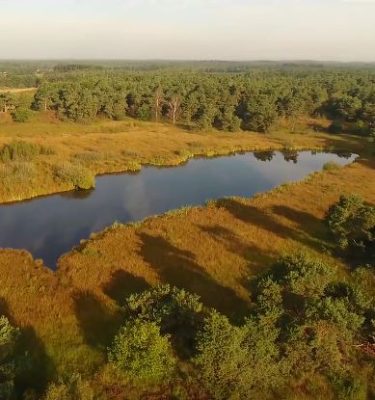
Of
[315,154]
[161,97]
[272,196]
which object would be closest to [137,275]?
[272,196]

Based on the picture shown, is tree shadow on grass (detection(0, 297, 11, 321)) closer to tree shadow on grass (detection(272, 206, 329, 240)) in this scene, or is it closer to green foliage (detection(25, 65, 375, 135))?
tree shadow on grass (detection(272, 206, 329, 240))

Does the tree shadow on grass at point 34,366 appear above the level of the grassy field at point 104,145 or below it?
above

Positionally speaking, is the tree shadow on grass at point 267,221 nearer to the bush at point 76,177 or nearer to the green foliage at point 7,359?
the bush at point 76,177

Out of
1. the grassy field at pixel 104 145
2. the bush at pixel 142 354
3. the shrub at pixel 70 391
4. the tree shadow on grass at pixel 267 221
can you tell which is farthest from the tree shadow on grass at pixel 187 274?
the grassy field at pixel 104 145

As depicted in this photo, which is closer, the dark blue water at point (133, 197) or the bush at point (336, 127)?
the dark blue water at point (133, 197)

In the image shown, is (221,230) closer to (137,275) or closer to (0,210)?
(137,275)

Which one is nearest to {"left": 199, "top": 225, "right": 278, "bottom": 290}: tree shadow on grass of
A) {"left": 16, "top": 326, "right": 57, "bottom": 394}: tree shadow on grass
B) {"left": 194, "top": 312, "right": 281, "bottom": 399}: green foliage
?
{"left": 194, "top": 312, "right": 281, "bottom": 399}: green foliage

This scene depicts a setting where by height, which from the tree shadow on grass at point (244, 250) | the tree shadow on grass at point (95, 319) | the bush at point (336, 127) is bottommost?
the bush at point (336, 127)
